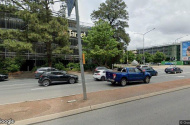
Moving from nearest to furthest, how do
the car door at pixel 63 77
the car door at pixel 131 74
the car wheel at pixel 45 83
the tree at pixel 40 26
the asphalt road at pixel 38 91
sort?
the asphalt road at pixel 38 91, the car door at pixel 131 74, the car wheel at pixel 45 83, the car door at pixel 63 77, the tree at pixel 40 26

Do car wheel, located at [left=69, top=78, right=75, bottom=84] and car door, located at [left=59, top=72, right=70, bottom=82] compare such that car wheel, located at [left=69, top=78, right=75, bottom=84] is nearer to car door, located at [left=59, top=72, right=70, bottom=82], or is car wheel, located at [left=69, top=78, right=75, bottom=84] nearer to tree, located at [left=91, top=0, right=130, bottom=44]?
car door, located at [left=59, top=72, right=70, bottom=82]

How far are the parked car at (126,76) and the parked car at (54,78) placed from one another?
405 centimetres

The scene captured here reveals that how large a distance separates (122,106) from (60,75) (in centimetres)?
872

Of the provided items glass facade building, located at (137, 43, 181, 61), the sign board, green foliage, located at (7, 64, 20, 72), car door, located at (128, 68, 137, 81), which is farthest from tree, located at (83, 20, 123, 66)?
glass facade building, located at (137, 43, 181, 61)

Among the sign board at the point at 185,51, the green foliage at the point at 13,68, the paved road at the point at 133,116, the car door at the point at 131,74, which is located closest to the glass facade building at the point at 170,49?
the sign board at the point at 185,51

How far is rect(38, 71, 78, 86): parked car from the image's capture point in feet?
39.8

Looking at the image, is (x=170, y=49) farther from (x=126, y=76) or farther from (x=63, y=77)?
(x=63, y=77)

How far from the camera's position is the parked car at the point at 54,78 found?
12.1 m

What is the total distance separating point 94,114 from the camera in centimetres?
494

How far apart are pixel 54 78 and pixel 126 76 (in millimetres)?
6980

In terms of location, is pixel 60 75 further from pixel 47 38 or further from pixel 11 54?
pixel 11 54

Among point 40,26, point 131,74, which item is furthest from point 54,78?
point 40,26

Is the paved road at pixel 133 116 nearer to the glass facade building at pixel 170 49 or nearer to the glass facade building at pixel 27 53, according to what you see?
the glass facade building at pixel 27 53

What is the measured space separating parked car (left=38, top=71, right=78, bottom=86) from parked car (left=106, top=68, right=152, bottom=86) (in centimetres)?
405
